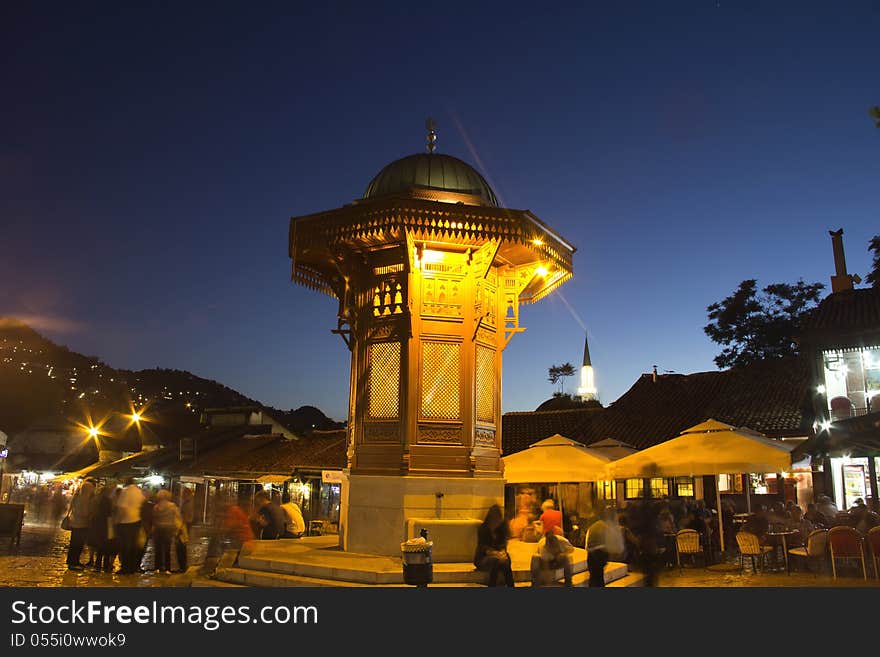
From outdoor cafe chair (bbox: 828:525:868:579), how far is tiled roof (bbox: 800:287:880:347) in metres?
12.4

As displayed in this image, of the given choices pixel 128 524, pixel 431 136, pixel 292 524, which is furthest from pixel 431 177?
pixel 128 524

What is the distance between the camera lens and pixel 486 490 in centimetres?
1147

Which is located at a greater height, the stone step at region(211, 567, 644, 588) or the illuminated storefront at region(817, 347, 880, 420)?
the illuminated storefront at region(817, 347, 880, 420)

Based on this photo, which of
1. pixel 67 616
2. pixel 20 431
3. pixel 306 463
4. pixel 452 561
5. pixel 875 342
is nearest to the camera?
pixel 67 616

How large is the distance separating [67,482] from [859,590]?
5405 cm

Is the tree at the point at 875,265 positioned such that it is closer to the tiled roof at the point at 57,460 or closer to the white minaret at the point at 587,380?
the tiled roof at the point at 57,460

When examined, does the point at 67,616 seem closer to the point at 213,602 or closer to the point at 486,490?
the point at 213,602

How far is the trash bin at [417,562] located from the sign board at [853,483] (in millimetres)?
17640

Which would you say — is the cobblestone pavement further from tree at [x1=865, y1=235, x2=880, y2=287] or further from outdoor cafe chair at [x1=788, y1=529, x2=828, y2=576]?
tree at [x1=865, y1=235, x2=880, y2=287]

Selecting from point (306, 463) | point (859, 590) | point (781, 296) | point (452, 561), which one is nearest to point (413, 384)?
point (452, 561)

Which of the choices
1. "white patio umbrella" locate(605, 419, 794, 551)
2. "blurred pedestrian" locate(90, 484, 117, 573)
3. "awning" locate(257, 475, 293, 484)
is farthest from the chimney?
"blurred pedestrian" locate(90, 484, 117, 573)

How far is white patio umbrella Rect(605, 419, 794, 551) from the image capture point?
39.2 feet

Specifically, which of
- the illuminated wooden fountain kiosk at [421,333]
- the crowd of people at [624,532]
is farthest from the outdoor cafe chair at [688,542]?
the illuminated wooden fountain kiosk at [421,333]

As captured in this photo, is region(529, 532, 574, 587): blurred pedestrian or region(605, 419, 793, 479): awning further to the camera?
region(605, 419, 793, 479): awning
